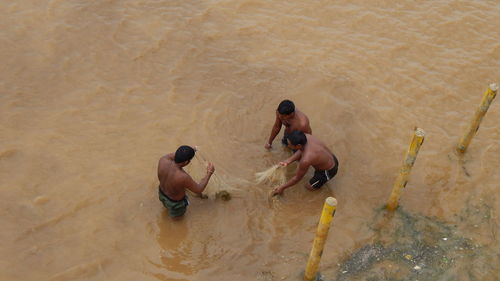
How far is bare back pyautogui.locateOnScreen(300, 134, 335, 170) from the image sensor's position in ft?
20.4

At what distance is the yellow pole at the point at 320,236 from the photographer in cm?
467

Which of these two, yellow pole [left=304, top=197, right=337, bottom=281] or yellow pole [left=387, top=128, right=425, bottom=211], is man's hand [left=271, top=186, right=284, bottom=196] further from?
yellow pole [left=387, top=128, right=425, bottom=211]

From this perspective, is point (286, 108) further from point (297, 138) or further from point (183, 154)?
point (183, 154)

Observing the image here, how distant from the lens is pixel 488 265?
5855 millimetres

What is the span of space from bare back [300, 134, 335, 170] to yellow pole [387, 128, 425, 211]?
0.89 m

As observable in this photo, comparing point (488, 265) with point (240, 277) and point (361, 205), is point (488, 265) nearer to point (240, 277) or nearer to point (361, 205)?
point (361, 205)

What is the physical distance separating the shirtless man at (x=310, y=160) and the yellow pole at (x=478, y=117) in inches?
82.4

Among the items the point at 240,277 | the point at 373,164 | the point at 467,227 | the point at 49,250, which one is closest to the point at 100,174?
the point at 49,250

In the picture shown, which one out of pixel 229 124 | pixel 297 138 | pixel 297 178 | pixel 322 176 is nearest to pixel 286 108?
pixel 297 138

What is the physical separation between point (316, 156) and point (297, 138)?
1.16 feet

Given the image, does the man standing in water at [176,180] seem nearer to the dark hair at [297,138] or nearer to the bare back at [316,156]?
the dark hair at [297,138]

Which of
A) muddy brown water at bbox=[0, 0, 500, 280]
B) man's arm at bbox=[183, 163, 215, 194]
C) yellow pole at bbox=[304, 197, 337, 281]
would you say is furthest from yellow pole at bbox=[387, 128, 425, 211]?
man's arm at bbox=[183, 163, 215, 194]

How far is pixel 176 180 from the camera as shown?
5.74 metres

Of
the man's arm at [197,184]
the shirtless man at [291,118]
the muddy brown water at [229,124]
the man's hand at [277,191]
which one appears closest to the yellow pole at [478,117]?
the muddy brown water at [229,124]
